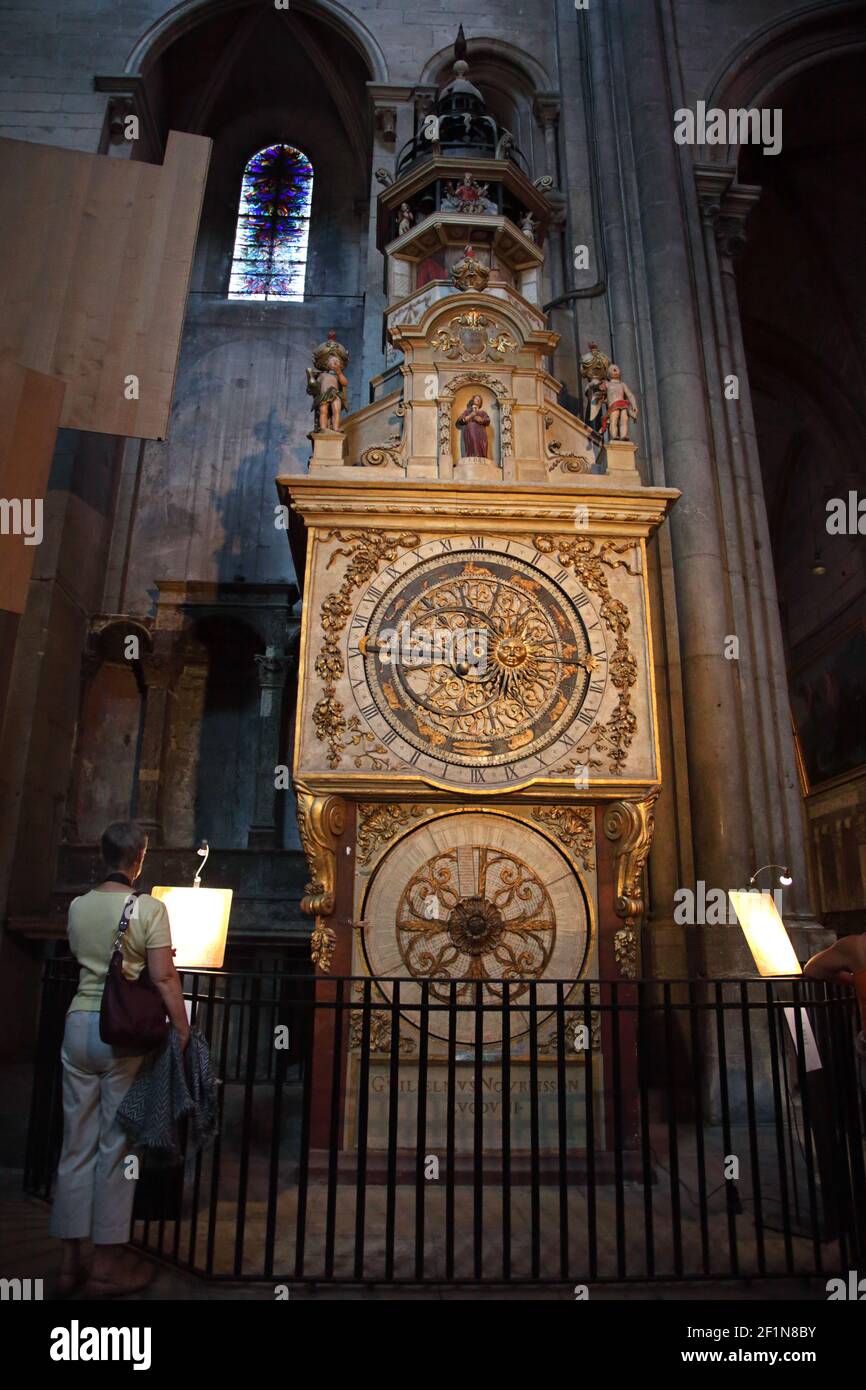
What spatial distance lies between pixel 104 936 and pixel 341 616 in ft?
8.93

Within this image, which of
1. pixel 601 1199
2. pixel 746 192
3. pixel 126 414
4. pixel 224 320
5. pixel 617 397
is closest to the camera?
pixel 601 1199

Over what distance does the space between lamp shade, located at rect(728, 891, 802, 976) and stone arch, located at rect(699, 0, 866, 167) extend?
8792mm

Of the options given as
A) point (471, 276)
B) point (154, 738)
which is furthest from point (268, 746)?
point (471, 276)

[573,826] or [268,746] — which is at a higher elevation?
[268,746]

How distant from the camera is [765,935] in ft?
14.1

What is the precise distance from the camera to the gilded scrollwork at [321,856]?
16.7 feet

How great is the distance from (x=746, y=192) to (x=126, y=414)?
6.95 m

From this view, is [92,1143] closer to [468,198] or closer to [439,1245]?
[439,1245]

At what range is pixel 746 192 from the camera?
974cm

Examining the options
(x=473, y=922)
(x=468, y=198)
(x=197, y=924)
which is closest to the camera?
(x=197, y=924)

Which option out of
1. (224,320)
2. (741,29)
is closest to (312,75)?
(224,320)

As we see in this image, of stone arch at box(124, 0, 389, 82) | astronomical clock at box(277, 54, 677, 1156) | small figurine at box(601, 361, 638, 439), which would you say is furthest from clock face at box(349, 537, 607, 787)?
stone arch at box(124, 0, 389, 82)

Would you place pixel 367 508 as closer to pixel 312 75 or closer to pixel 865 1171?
pixel 865 1171

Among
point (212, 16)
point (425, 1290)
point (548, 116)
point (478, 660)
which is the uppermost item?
point (212, 16)
